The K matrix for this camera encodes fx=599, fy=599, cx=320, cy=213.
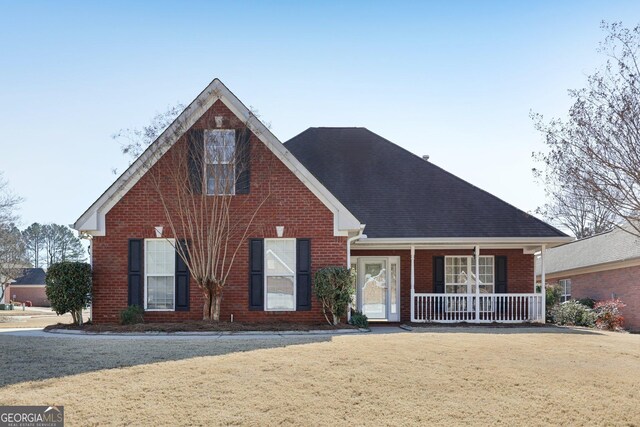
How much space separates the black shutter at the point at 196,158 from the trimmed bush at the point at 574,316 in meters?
14.0

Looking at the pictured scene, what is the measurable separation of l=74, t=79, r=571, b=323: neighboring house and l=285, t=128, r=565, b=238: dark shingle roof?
0.13 ft

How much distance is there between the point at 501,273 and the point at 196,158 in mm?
10833

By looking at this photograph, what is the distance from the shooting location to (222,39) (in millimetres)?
12688

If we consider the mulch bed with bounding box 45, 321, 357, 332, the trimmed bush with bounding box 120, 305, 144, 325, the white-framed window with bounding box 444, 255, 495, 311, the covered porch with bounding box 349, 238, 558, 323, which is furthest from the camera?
the white-framed window with bounding box 444, 255, 495, 311

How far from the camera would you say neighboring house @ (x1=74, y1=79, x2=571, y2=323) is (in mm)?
16438

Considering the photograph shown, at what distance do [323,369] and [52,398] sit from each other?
12.7ft

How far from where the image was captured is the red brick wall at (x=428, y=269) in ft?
65.5

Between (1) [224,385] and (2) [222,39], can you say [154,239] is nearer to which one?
(2) [222,39]

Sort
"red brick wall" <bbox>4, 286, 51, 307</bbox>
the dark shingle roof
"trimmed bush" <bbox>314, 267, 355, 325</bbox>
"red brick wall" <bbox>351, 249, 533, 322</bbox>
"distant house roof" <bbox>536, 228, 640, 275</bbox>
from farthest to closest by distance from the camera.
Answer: "red brick wall" <bbox>4, 286, 51, 307</bbox> → "distant house roof" <bbox>536, 228, 640, 275</bbox> → "red brick wall" <bbox>351, 249, 533, 322</bbox> → the dark shingle roof → "trimmed bush" <bbox>314, 267, 355, 325</bbox>

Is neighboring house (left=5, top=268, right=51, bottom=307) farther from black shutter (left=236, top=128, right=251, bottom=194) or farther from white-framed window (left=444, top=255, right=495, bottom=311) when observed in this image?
white-framed window (left=444, top=255, right=495, bottom=311)

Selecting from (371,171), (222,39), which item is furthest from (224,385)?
(371,171)

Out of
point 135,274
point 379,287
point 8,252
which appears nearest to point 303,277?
point 379,287

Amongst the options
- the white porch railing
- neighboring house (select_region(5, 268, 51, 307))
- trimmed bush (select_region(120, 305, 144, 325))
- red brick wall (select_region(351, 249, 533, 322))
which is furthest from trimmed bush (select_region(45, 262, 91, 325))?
neighboring house (select_region(5, 268, 51, 307))

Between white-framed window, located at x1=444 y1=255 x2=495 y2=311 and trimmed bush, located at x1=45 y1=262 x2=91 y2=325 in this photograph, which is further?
white-framed window, located at x1=444 y1=255 x2=495 y2=311
